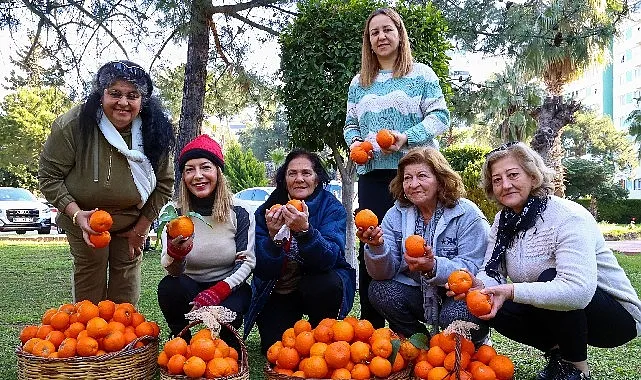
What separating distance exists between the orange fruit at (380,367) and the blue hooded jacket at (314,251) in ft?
2.32

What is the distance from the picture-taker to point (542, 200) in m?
2.64

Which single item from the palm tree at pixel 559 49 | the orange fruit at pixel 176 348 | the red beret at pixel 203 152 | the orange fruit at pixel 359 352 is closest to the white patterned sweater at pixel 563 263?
the orange fruit at pixel 359 352

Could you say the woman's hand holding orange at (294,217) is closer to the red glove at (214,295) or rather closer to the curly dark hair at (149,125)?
the red glove at (214,295)

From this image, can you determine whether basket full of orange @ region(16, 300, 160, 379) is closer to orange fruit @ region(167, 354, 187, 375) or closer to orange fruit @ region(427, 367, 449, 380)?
orange fruit @ region(167, 354, 187, 375)

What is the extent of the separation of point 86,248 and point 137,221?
0.30 meters

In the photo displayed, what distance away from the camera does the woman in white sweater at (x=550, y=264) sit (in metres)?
2.49

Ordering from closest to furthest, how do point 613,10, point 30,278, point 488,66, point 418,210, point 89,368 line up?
point 89,368
point 418,210
point 30,278
point 488,66
point 613,10

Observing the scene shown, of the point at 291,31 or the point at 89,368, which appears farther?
the point at 291,31

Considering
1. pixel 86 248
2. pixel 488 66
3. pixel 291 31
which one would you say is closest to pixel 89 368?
pixel 86 248

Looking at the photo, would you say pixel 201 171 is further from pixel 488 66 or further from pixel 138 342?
pixel 488 66

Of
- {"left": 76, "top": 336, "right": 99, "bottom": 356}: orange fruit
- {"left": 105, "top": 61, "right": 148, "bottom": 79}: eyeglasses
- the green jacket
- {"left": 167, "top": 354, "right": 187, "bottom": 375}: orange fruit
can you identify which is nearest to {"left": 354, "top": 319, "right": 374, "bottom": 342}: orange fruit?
{"left": 167, "top": 354, "right": 187, "bottom": 375}: orange fruit

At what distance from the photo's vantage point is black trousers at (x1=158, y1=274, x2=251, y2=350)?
121 inches

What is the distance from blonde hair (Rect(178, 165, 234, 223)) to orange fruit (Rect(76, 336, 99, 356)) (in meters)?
0.83

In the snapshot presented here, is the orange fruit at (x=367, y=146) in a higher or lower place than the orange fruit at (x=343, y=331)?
higher
